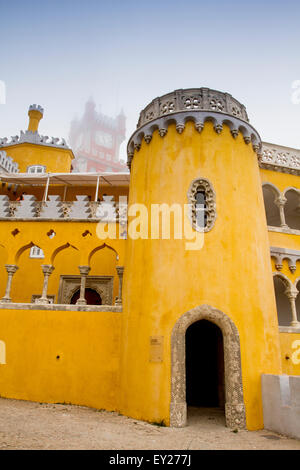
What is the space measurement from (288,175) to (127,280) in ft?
25.6

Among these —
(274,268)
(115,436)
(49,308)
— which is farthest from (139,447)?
(274,268)

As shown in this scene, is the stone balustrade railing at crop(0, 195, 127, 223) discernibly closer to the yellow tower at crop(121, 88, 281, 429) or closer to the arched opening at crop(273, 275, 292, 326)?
the yellow tower at crop(121, 88, 281, 429)

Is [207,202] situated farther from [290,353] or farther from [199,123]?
[290,353]

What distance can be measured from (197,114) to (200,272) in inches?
177

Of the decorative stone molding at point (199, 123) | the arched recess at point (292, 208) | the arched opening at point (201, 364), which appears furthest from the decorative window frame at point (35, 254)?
the arched recess at point (292, 208)

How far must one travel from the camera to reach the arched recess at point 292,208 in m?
12.9

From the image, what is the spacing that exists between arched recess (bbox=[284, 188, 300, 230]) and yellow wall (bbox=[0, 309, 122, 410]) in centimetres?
866

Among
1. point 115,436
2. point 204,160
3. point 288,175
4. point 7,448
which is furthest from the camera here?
point 288,175

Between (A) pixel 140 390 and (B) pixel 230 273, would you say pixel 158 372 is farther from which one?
(B) pixel 230 273

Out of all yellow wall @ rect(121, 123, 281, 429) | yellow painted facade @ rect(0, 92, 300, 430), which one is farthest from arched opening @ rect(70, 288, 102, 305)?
yellow wall @ rect(121, 123, 281, 429)

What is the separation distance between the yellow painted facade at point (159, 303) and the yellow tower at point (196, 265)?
3cm

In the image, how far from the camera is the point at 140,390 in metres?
7.30

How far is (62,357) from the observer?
903 cm

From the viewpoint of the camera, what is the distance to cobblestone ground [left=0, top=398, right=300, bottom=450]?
5.19 metres
